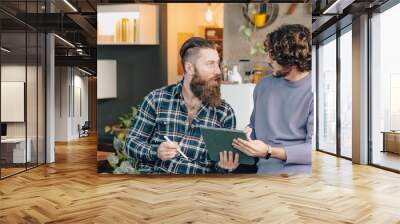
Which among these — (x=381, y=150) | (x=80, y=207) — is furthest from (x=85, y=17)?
(x=381, y=150)

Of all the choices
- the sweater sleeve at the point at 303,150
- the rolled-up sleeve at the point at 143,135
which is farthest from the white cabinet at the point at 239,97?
the rolled-up sleeve at the point at 143,135

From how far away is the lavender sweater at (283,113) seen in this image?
20.4 ft

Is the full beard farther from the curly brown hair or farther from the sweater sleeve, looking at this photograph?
the sweater sleeve

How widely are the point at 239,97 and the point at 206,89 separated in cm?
51

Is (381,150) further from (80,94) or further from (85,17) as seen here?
(80,94)

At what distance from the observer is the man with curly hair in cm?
620

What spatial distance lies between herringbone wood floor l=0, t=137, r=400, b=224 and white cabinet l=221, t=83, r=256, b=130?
1031 mm

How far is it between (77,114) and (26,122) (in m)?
10.4

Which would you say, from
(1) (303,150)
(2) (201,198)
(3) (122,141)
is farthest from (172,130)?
(1) (303,150)

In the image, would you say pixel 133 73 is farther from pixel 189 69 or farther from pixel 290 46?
pixel 290 46

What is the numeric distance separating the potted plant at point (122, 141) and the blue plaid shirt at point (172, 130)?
9 cm

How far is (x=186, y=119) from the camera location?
20.1ft

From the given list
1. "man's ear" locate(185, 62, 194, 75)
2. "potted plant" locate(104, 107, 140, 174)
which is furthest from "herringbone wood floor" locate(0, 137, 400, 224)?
"man's ear" locate(185, 62, 194, 75)

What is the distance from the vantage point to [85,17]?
27.0 feet
